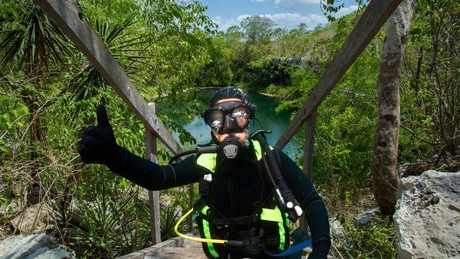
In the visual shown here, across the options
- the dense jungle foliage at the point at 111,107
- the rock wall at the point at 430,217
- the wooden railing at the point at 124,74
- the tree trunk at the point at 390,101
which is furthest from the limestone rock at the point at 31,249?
the tree trunk at the point at 390,101

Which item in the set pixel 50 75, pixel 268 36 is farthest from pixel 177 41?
pixel 268 36

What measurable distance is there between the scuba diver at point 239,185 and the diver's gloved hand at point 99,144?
1.2 inches

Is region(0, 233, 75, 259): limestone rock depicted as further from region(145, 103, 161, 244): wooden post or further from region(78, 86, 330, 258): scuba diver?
region(78, 86, 330, 258): scuba diver

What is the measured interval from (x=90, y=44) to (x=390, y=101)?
154 inches

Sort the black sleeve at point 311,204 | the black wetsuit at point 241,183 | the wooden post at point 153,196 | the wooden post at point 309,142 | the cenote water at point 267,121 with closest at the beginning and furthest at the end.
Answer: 1. the black sleeve at point 311,204
2. the black wetsuit at point 241,183
3. the wooden post at point 309,142
4. the wooden post at point 153,196
5. the cenote water at point 267,121

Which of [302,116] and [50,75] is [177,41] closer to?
[50,75]

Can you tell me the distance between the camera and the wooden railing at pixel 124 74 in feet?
4.52

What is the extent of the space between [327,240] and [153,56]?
5023mm

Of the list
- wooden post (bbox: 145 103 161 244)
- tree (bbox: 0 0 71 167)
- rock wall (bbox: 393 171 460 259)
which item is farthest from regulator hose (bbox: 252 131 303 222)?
tree (bbox: 0 0 71 167)

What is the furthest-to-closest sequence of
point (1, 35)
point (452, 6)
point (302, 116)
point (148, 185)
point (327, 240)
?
1. point (1, 35)
2. point (452, 6)
3. point (302, 116)
4. point (148, 185)
5. point (327, 240)

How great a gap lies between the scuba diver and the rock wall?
640 millimetres

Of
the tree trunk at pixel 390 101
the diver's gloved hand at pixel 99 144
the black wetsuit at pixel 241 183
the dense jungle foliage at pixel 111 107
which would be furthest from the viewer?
the tree trunk at pixel 390 101

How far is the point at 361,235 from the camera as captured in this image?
3.22 metres

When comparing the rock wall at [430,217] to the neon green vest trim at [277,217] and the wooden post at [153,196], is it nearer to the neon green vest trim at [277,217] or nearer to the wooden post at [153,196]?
the neon green vest trim at [277,217]
